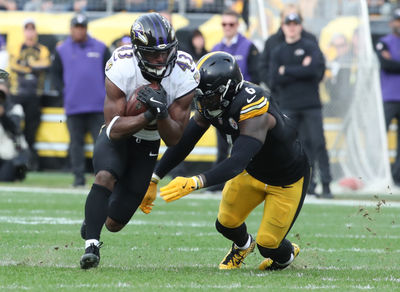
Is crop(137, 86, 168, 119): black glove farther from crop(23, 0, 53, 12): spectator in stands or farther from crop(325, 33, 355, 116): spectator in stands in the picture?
crop(23, 0, 53, 12): spectator in stands

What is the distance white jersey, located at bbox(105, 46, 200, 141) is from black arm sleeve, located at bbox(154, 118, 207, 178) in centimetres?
31

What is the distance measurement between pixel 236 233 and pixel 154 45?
4.59ft

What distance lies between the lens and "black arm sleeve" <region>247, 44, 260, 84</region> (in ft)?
34.0

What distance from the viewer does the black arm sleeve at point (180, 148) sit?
18.2 ft

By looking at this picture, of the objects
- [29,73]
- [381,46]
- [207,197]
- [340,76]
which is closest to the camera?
[207,197]

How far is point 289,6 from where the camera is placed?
1061 cm

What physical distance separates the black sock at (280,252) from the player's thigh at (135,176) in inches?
33.1

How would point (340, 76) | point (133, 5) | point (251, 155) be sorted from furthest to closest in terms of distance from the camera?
point (133, 5), point (340, 76), point (251, 155)

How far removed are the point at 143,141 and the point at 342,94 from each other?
21.0ft

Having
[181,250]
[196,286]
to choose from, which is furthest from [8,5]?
[196,286]

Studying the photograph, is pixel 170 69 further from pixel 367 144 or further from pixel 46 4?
pixel 46 4

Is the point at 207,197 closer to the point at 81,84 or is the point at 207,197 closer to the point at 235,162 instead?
the point at 81,84

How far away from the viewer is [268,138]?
17.8 ft

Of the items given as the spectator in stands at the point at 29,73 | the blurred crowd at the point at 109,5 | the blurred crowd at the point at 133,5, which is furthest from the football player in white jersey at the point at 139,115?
the blurred crowd at the point at 109,5
